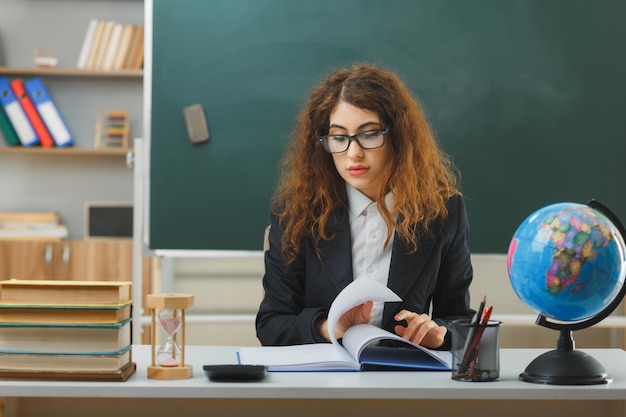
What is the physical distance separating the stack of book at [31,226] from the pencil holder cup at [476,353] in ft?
10.2

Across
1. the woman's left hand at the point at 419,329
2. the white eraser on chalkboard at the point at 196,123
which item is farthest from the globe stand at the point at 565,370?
the white eraser on chalkboard at the point at 196,123

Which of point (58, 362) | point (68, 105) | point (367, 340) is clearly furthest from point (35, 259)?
point (367, 340)

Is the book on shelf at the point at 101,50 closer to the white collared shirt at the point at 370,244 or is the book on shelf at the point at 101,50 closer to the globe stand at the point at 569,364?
the white collared shirt at the point at 370,244

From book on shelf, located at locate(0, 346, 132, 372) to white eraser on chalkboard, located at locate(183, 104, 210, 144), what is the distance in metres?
2.29

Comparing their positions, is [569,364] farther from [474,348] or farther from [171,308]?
[171,308]

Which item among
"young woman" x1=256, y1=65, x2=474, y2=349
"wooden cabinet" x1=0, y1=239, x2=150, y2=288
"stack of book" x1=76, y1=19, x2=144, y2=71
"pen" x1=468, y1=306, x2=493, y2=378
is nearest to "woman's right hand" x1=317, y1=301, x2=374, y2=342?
"young woman" x1=256, y1=65, x2=474, y2=349

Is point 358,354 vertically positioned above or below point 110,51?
below

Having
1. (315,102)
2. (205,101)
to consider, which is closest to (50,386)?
(315,102)

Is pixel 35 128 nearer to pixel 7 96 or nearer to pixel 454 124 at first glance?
pixel 7 96

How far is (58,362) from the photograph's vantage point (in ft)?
4.50

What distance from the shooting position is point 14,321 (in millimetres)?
1388

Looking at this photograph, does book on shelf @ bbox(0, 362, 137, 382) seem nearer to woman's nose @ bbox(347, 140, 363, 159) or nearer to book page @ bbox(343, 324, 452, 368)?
book page @ bbox(343, 324, 452, 368)

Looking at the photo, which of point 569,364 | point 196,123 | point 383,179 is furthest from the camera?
point 196,123

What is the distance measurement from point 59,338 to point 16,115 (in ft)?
10.6
